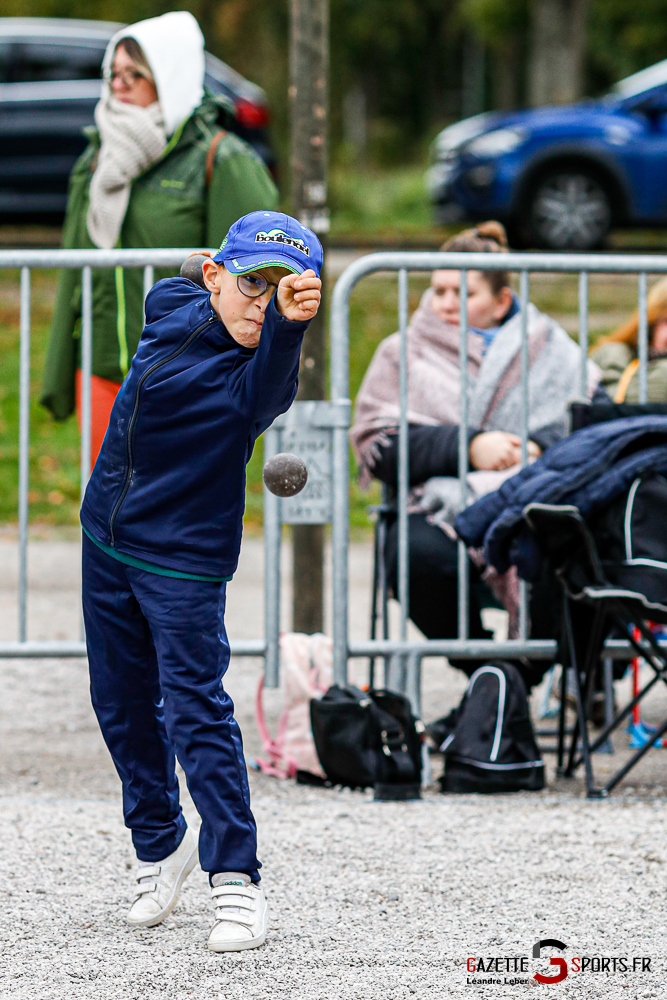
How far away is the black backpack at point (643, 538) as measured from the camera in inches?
156

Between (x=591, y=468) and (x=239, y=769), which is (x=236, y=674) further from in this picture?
(x=239, y=769)

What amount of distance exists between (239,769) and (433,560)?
1.59 metres

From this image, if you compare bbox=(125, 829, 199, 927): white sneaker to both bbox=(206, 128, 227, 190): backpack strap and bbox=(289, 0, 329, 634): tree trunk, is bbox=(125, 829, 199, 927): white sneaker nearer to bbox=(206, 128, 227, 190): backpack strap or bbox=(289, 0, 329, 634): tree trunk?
bbox=(289, 0, 329, 634): tree trunk

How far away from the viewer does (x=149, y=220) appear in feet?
15.7

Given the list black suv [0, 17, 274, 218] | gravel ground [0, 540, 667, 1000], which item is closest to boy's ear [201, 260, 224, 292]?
gravel ground [0, 540, 667, 1000]

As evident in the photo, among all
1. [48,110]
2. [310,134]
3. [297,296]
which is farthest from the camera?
[48,110]

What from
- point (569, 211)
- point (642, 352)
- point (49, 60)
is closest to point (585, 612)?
point (642, 352)

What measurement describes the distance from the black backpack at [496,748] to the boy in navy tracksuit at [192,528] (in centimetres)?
121

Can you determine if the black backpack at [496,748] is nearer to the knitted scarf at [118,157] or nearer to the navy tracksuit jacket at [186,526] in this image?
the navy tracksuit jacket at [186,526]

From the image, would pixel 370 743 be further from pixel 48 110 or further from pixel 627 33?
pixel 627 33

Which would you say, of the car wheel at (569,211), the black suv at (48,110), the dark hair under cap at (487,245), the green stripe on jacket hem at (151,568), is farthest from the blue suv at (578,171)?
the green stripe on jacket hem at (151,568)

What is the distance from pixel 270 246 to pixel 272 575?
67.7 inches

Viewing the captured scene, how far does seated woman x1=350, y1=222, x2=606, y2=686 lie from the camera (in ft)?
15.1

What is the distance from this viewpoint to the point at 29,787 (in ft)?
14.0
